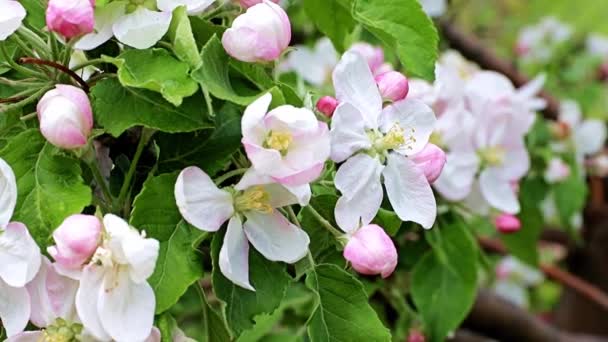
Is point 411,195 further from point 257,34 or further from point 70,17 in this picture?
point 70,17

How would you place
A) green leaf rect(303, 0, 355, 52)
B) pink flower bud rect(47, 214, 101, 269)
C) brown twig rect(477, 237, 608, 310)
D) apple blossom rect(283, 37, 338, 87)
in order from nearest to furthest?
pink flower bud rect(47, 214, 101, 269) → green leaf rect(303, 0, 355, 52) → apple blossom rect(283, 37, 338, 87) → brown twig rect(477, 237, 608, 310)

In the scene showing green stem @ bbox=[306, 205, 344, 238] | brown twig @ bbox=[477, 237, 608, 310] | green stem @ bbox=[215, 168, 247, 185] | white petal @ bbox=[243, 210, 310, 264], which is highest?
green stem @ bbox=[215, 168, 247, 185]

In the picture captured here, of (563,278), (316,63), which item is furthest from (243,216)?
(563,278)

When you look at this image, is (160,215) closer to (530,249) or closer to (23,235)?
(23,235)

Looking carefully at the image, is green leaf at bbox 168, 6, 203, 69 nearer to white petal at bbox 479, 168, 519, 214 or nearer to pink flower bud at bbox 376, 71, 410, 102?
pink flower bud at bbox 376, 71, 410, 102

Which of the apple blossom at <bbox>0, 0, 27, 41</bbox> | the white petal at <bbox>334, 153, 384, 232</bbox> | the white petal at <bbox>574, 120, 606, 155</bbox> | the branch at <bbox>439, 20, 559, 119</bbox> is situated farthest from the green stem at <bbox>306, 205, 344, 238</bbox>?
the branch at <bbox>439, 20, 559, 119</bbox>

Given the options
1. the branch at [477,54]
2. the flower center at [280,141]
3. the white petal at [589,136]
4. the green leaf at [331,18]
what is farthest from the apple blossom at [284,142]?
the branch at [477,54]

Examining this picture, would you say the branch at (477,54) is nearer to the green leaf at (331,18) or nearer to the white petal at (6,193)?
the green leaf at (331,18)
